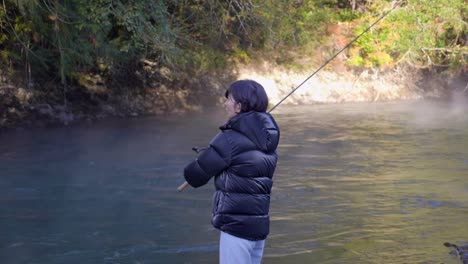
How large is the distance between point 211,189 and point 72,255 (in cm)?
344

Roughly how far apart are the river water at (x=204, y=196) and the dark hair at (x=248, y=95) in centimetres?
264

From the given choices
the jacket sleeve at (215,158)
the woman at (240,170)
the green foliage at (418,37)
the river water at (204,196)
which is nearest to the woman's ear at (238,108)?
the woman at (240,170)

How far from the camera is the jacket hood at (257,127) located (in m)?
4.23

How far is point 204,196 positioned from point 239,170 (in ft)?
17.7

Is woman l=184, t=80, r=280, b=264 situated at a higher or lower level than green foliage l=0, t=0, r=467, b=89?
higher

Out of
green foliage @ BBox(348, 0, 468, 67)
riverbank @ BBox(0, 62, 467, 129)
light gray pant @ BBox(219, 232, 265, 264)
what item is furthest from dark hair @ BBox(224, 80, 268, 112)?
green foliage @ BBox(348, 0, 468, 67)

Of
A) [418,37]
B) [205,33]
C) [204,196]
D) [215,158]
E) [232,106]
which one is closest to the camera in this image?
[215,158]

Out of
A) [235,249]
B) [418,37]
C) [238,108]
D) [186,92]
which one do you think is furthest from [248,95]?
[418,37]

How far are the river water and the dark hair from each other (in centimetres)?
264

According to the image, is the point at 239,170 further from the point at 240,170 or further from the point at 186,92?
the point at 186,92

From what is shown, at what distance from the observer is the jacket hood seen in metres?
4.23

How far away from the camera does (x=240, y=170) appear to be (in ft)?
13.9

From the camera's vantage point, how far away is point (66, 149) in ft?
44.5

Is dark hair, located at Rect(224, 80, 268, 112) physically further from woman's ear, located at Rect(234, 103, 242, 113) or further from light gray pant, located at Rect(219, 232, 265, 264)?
light gray pant, located at Rect(219, 232, 265, 264)
